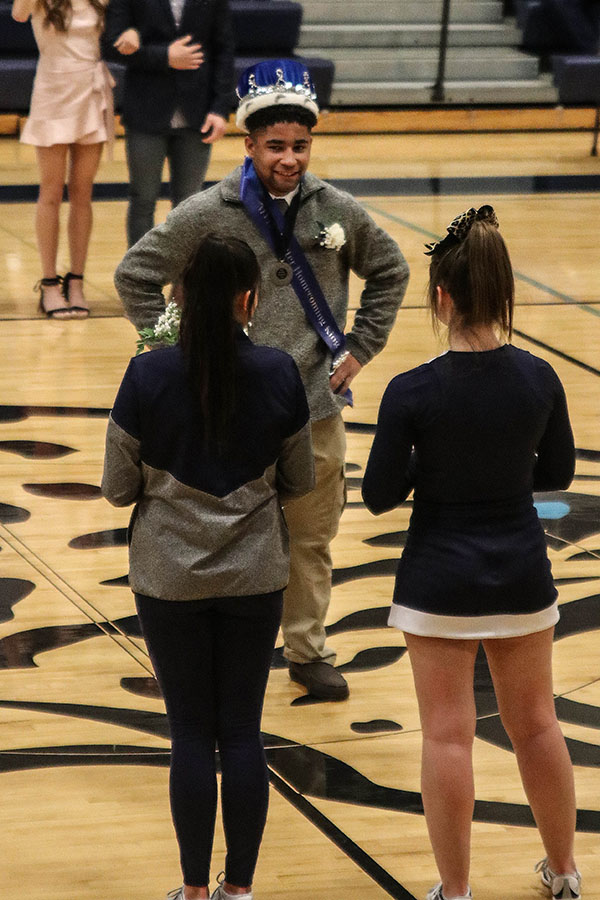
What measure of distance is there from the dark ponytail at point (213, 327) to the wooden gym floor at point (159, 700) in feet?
2.82

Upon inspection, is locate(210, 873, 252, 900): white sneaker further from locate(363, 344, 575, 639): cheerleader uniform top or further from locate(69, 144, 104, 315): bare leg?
locate(69, 144, 104, 315): bare leg

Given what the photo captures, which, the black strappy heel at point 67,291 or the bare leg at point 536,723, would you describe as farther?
the black strappy heel at point 67,291

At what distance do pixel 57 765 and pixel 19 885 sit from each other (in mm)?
458

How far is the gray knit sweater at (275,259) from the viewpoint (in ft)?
10.1

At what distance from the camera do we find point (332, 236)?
307 centimetres

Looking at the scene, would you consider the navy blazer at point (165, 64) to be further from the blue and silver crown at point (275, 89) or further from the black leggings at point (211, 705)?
the black leggings at point (211, 705)

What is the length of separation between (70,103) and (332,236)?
3580 millimetres

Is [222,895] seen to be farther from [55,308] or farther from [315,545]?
[55,308]

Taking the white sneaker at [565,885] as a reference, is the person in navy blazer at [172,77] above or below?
above

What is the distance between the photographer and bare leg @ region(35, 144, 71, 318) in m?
6.52

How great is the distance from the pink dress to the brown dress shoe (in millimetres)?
3566

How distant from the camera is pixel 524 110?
13297mm

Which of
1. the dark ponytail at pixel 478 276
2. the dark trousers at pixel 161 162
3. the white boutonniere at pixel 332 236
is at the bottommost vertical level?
the dark trousers at pixel 161 162

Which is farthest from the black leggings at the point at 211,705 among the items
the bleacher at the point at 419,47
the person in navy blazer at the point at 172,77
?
the bleacher at the point at 419,47
